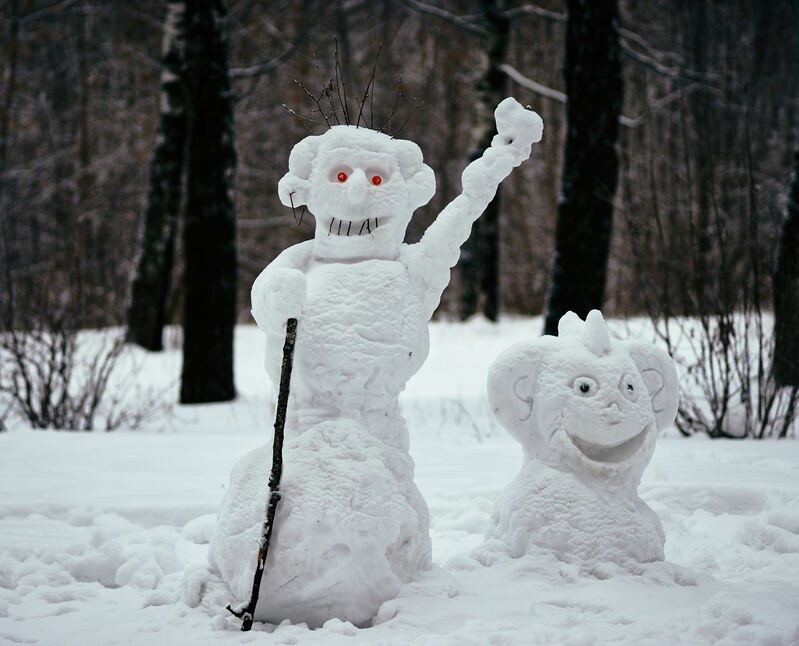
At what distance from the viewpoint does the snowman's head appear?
3.51 metres

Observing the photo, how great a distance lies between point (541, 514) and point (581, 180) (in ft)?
13.8

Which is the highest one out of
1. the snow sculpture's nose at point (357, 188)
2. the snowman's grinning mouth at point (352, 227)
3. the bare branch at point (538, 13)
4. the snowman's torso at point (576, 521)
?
the bare branch at point (538, 13)

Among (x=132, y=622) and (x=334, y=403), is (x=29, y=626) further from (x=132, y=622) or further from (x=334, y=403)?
(x=334, y=403)

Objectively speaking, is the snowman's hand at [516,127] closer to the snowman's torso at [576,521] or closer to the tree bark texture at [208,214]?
the snowman's torso at [576,521]

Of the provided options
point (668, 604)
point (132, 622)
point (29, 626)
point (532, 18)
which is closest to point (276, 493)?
point (132, 622)

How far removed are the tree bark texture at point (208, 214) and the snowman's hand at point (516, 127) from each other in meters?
4.99

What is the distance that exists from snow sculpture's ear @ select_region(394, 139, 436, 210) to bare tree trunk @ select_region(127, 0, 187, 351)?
8.14 meters

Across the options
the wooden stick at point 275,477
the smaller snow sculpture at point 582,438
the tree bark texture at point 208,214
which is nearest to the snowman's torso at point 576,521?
the smaller snow sculpture at point 582,438

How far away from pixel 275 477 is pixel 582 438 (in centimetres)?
135

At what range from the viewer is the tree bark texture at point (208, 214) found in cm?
820

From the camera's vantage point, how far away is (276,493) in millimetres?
3055

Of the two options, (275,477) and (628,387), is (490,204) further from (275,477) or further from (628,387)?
(275,477)

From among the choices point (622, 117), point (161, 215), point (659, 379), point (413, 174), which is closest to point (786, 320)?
point (659, 379)

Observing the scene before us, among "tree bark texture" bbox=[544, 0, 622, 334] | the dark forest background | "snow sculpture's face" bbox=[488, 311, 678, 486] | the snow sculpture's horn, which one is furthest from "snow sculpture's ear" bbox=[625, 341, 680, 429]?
the dark forest background
